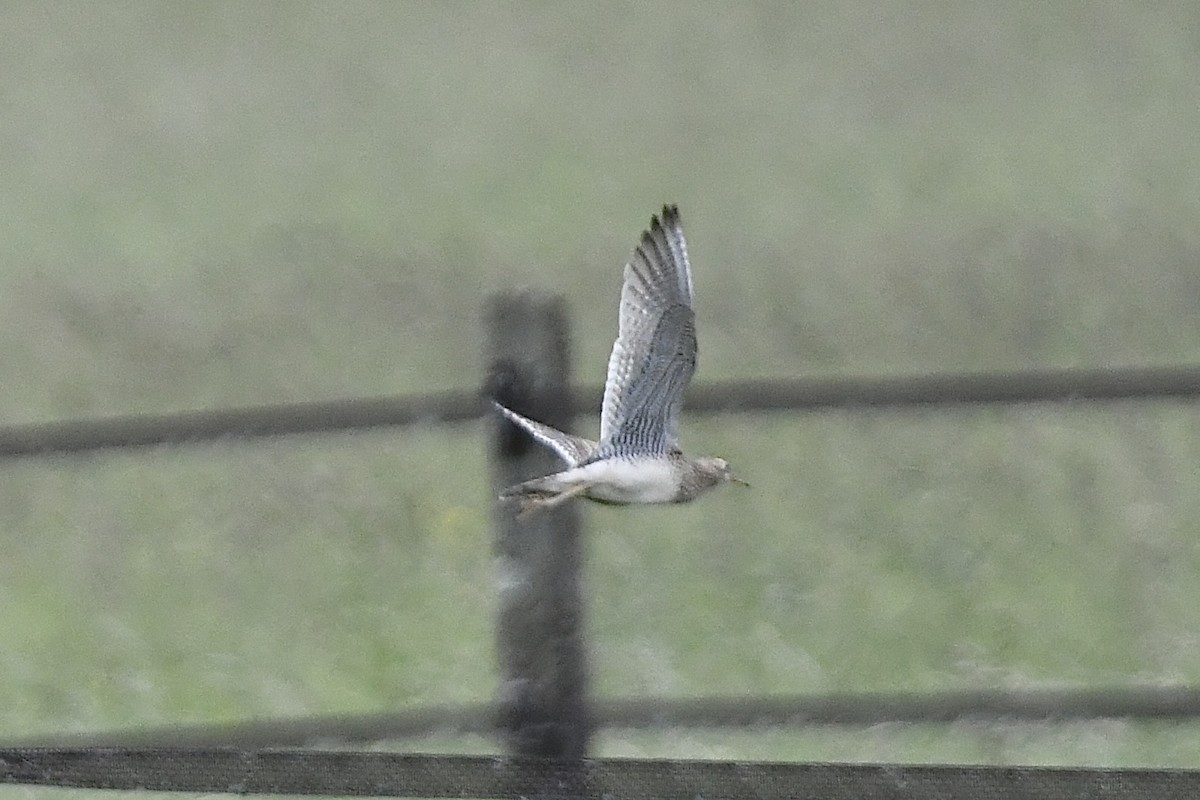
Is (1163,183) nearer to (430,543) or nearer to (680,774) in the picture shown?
(430,543)

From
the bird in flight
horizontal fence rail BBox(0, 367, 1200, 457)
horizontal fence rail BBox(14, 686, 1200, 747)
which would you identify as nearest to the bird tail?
the bird in flight

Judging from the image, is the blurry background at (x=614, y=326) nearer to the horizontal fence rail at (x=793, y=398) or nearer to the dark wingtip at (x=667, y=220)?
the horizontal fence rail at (x=793, y=398)

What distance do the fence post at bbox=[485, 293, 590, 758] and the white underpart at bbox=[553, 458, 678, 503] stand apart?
0.08 metres

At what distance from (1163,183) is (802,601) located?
232 centimetres

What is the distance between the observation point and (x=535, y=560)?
2.16m

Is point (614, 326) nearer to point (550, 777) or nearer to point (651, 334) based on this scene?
point (651, 334)

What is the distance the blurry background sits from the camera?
11.2ft

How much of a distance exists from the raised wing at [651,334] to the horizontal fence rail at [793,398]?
1.17 ft

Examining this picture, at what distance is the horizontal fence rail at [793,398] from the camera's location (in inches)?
97.1

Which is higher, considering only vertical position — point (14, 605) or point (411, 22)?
point (411, 22)

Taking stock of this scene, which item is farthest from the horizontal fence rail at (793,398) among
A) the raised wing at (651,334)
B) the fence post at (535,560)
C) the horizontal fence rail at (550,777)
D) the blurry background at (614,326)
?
the horizontal fence rail at (550,777)

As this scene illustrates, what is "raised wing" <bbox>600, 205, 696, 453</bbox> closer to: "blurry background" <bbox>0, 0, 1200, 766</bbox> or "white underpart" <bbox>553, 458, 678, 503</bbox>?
"white underpart" <bbox>553, 458, 678, 503</bbox>

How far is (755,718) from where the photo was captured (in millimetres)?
2648

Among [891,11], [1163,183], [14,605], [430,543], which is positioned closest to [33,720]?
[14,605]
